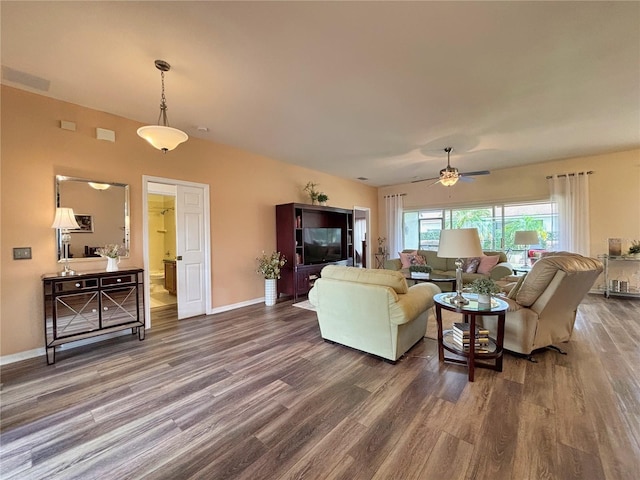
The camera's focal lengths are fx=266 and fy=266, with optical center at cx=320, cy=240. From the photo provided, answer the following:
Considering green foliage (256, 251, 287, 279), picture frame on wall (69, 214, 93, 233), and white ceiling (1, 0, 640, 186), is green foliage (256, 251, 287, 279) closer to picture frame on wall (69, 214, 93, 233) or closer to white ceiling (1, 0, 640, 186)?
white ceiling (1, 0, 640, 186)

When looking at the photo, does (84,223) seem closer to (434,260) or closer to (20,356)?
(20,356)

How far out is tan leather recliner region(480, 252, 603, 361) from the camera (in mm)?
2566

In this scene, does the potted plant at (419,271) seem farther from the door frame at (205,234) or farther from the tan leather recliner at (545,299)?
the door frame at (205,234)

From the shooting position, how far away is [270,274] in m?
4.98

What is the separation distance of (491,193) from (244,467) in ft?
23.7

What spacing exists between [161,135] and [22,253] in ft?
6.87

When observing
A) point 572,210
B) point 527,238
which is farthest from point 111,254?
point 572,210

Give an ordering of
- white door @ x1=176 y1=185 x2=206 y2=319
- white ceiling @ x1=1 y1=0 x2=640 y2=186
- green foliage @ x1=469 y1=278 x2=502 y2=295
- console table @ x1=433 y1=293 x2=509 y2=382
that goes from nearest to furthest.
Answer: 1. white ceiling @ x1=1 y1=0 x2=640 y2=186
2. console table @ x1=433 y1=293 x2=509 y2=382
3. green foliage @ x1=469 y1=278 x2=502 y2=295
4. white door @ x1=176 y1=185 x2=206 y2=319

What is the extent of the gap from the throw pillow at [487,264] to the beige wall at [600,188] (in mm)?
1796

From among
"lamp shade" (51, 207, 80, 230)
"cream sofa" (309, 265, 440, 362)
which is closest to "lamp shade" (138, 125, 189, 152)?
"lamp shade" (51, 207, 80, 230)

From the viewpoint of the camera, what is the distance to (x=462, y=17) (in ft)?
6.27

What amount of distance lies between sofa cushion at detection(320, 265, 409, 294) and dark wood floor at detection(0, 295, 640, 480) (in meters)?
0.80

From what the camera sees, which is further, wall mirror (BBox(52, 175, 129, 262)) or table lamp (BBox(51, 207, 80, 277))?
wall mirror (BBox(52, 175, 129, 262))

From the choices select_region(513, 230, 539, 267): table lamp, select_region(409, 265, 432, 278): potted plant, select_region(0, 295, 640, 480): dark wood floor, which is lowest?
select_region(0, 295, 640, 480): dark wood floor
